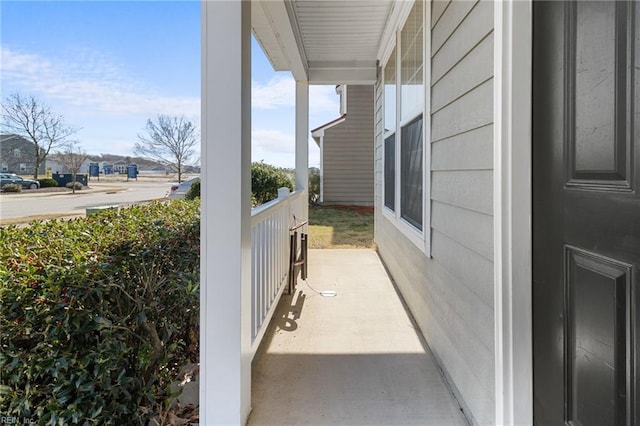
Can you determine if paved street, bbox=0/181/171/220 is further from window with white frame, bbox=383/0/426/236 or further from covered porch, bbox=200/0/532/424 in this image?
window with white frame, bbox=383/0/426/236

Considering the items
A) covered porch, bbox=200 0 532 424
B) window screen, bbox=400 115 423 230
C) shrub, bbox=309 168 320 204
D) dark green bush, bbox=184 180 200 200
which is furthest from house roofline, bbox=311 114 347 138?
dark green bush, bbox=184 180 200 200

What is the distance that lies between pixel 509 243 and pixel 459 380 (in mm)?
976

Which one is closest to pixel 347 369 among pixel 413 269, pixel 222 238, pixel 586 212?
pixel 413 269

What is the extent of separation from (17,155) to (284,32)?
255 cm

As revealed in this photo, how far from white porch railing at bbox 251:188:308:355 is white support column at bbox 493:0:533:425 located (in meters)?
1.43

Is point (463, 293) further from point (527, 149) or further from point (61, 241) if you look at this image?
point (61, 241)

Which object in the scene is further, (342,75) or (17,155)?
(342,75)

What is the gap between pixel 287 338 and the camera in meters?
2.83

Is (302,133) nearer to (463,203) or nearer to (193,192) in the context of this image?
(193,192)

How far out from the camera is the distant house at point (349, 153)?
11.6 meters

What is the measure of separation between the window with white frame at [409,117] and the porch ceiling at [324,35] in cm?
42

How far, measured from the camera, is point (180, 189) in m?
2.17

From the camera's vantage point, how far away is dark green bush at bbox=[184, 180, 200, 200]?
2129mm

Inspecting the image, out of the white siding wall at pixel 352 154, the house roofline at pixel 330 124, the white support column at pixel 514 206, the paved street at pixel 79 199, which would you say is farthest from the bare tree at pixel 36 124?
the house roofline at pixel 330 124
